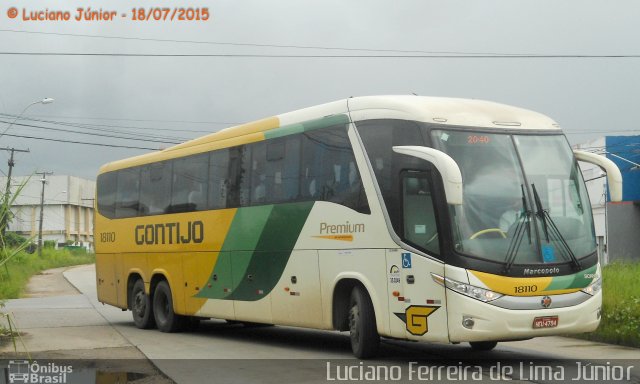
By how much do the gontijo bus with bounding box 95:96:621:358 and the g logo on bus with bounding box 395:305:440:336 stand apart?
22mm

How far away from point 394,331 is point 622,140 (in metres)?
37.8

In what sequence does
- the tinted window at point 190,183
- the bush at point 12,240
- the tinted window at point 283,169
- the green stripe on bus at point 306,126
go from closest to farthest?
the bush at point 12,240
the green stripe on bus at point 306,126
the tinted window at point 283,169
the tinted window at point 190,183

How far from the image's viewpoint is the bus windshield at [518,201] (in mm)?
11305

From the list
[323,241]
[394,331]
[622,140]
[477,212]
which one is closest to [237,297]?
[323,241]

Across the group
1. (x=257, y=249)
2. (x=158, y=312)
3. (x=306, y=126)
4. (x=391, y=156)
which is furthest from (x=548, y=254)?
(x=158, y=312)

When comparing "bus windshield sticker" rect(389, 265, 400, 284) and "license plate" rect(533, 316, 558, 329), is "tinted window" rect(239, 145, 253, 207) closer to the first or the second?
"bus windshield sticker" rect(389, 265, 400, 284)

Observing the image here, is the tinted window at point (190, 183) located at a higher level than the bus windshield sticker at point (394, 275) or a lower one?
higher

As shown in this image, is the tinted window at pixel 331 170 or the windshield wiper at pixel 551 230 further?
the tinted window at pixel 331 170

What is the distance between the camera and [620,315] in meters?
15.2

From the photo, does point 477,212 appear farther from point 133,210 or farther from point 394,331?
point 133,210

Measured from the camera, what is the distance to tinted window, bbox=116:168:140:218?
20016 mm

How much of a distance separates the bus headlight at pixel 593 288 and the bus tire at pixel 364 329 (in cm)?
271

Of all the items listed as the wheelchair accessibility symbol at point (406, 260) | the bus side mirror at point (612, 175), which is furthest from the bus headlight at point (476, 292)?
the bus side mirror at point (612, 175)

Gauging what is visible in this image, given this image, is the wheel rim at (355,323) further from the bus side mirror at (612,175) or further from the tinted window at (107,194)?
the tinted window at (107,194)
